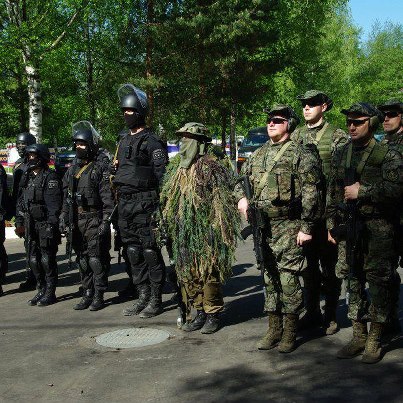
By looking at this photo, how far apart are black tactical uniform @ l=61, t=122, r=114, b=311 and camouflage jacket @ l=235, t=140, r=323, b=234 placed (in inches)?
95.5

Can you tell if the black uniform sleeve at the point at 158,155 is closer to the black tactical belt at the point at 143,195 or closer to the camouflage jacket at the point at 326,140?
the black tactical belt at the point at 143,195

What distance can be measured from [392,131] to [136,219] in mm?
3341

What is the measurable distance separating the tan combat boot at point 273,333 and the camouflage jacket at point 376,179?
108 cm

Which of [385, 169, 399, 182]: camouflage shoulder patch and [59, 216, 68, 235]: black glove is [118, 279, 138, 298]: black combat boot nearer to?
[59, 216, 68, 235]: black glove

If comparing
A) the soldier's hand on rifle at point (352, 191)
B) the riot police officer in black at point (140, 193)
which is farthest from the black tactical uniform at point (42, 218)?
the soldier's hand on rifle at point (352, 191)

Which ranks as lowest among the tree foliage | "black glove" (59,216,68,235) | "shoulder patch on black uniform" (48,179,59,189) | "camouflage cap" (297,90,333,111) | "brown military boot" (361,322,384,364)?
"brown military boot" (361,322,384,364)

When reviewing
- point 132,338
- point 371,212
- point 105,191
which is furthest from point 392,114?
point 132,338

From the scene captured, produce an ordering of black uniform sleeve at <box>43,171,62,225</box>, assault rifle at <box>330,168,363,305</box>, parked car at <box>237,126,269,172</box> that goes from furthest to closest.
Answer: parked car at <box>237,126,269,172</box> → black uniform sleeve at <box>43,171,62,225</box> → assault rifle at <box>330,168,363,305</box>

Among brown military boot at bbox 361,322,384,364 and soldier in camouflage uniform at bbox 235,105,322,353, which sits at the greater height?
soldier in camouflage uniform at bbox 235,105,322,353

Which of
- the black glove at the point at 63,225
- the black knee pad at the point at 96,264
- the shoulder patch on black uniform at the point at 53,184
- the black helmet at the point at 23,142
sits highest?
the black helmet at the point at 23,142

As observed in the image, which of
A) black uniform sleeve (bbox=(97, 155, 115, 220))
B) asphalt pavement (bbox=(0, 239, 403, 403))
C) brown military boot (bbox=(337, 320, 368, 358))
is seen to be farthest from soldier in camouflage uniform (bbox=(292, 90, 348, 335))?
black uniform sleeve (bbox=(97, 155, 115, 220))

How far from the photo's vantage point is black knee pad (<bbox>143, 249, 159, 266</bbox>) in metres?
7.09

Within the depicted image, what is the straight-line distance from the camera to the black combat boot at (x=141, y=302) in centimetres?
719

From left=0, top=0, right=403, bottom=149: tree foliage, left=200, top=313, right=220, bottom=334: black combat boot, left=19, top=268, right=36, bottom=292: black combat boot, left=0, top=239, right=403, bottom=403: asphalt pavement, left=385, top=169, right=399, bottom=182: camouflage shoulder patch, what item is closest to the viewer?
left=0, top=239, right=403, bottom=403: asphalt pavement
